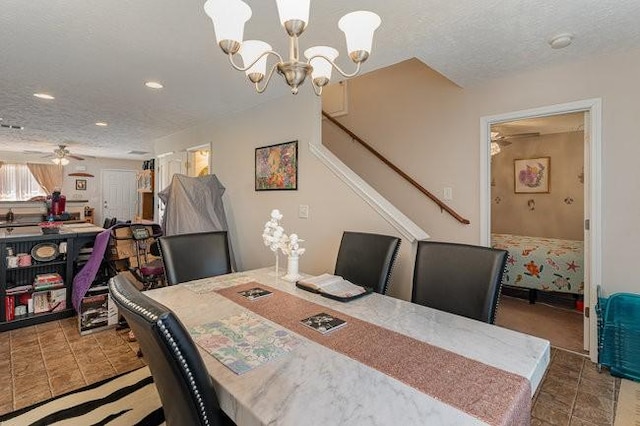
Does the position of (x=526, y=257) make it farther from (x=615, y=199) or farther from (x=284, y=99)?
(x=284, y=99)

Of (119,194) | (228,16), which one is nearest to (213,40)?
(228,16)

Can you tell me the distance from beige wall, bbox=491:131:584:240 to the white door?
9597 mm

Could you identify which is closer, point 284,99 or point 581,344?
point 581,344

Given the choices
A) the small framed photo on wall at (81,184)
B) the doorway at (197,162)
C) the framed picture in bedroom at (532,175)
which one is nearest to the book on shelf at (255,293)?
the doorway at (197,162)

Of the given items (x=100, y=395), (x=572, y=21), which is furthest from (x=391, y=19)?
(x=100, y=395)

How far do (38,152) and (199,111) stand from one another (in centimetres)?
653

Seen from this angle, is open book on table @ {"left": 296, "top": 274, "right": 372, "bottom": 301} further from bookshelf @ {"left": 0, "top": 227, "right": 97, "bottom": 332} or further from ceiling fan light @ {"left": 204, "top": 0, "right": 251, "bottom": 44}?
bookshelf @ {"left": 0, "top": 227, "right": 97, "bottom": 332}

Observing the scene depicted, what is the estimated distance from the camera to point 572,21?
1.84m

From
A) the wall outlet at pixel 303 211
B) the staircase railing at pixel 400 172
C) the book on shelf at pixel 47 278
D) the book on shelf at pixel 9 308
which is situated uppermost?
the staircase railing at pixel 400 172

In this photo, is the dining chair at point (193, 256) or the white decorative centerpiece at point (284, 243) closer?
the white decorative centerpiece at point (284, 243)

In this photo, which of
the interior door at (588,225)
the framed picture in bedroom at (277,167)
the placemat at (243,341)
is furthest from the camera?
the framed picture in bedroom at (277,167)

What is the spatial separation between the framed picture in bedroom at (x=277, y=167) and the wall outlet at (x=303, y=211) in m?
0.20

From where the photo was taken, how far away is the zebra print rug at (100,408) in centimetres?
177

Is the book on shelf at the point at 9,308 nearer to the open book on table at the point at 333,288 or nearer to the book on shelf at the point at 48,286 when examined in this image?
the book on shelf at the point at 48,286
